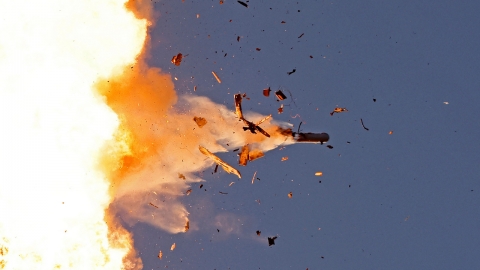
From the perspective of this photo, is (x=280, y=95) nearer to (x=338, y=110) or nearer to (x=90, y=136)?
(x=338, y=110)

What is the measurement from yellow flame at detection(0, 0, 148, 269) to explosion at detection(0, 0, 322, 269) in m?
0.02

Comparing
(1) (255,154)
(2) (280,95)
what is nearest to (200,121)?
(1) (255,154)

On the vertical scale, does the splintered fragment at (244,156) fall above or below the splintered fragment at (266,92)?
below

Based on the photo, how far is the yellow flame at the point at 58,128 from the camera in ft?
13.4

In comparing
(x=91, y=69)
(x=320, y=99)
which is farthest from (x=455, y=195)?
(x=91, y=69)

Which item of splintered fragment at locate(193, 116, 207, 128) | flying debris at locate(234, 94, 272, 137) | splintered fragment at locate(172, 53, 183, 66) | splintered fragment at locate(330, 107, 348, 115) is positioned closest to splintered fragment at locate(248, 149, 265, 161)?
flying debris at locate(234, 94, 272, 137)

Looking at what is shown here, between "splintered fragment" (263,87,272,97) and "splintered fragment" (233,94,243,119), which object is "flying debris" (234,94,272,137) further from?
"splintered fragment" (263,87,272,97)

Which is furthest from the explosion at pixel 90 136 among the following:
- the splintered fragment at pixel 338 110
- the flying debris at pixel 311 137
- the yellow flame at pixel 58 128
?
the splintered fragment at pixel 338 110

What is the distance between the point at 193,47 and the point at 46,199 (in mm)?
3238

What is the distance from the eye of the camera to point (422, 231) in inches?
159

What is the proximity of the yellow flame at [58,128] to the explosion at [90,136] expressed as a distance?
15mm

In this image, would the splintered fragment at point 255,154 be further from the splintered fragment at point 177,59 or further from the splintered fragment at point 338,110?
the splintered fragment at point 177,59

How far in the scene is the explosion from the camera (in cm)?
409

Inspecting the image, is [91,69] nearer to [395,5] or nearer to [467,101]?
[395,5]
